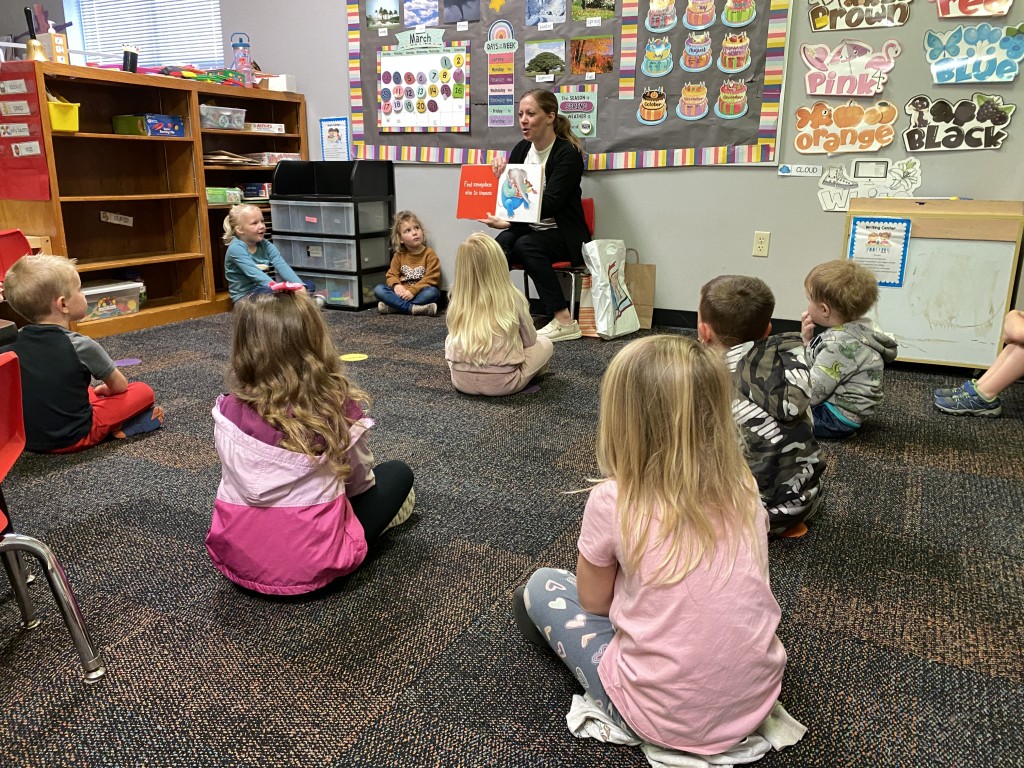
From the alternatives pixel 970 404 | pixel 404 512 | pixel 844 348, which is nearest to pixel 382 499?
pixel 404 512

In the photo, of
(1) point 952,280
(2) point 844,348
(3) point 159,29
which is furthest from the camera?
(3) point 159,29

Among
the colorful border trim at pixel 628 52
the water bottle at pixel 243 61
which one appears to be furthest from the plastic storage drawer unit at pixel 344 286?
the colorful border trim at pixel 628 52

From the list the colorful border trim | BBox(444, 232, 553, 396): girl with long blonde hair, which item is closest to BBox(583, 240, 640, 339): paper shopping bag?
the colorful border trim

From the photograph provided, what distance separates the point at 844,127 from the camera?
11.4 feet

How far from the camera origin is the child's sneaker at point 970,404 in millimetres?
2736

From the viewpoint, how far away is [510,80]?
418 centimetres

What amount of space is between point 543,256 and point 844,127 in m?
1.52

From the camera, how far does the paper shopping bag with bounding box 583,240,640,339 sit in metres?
3.80

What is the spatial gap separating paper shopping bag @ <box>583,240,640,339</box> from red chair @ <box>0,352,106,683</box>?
111 inches

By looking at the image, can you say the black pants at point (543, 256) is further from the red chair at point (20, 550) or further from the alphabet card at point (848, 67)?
the red chair at point (20, 550)

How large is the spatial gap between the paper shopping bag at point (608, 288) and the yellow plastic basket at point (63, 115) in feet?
8.55

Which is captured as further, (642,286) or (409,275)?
(409,275)

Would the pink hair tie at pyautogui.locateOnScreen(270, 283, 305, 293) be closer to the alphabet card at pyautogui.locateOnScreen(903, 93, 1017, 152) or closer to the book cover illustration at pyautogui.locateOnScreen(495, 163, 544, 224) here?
the book cover illustration at pyautogui.locateOnScreen(495, 163, 544, 224)

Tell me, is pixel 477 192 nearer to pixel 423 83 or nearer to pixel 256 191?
pixel 423 83
